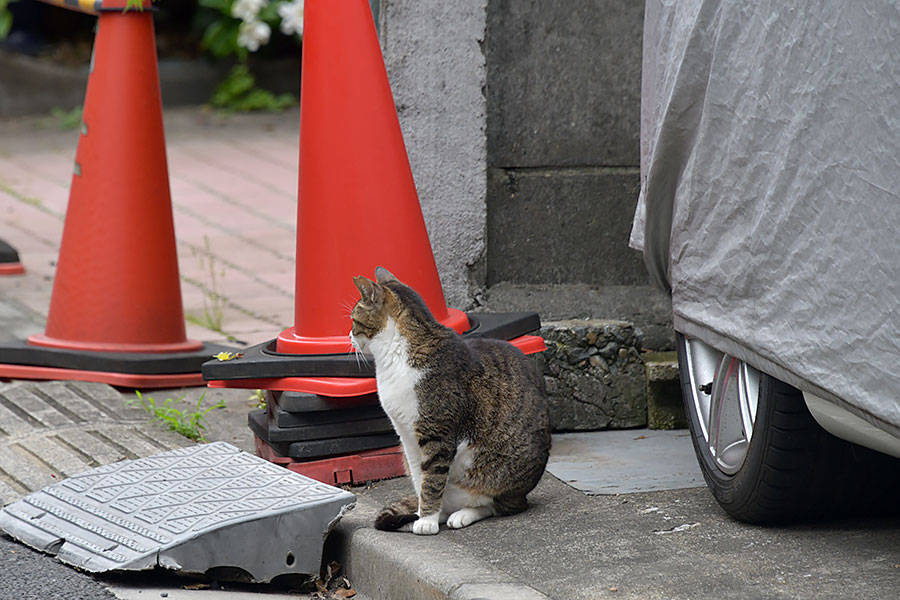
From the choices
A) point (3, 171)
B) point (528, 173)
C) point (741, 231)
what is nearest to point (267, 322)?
point (528, 173)

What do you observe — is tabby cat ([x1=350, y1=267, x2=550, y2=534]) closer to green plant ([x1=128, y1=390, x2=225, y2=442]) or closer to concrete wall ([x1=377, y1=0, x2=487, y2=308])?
concrete wall ([x1=377, y1=0, x2=487, y2=308])

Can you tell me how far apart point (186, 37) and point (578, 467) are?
963 cm

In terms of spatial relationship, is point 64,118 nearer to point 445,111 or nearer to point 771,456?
point 445,111

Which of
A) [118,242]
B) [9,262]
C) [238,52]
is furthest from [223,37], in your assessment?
[118,242]

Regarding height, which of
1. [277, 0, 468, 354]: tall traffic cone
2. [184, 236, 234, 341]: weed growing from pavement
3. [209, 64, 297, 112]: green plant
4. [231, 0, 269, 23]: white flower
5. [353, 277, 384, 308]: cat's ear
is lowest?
[184, 236, 234, 341]: weed growing from pavement

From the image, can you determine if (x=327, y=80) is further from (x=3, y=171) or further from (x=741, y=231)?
(x=3, y=171)

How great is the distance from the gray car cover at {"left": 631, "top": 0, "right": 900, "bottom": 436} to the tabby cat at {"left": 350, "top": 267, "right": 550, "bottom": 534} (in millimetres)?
551

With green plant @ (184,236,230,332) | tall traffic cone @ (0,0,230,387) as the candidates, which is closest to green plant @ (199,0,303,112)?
green plant @ (184,236,230,332)

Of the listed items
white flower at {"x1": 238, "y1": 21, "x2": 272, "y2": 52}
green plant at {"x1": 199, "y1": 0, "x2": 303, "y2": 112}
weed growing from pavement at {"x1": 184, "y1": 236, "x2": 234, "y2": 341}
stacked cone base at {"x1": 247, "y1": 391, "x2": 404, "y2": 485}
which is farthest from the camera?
green plant at {"x1": 199, "y1": 0, "x2": 303, "y2": 112}

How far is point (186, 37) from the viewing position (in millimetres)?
12273

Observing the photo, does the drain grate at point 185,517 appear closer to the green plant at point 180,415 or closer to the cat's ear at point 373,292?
the cat's ear at point 373,292

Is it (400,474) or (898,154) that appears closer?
(898,154)

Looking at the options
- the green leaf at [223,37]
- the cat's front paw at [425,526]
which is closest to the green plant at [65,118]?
the green leaf at [223,37]

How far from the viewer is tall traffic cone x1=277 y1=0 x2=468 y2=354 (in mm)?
3635
